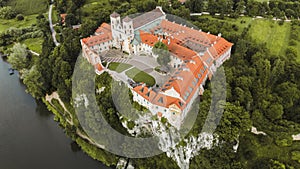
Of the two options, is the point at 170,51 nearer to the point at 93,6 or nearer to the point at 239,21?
the point at 239,21

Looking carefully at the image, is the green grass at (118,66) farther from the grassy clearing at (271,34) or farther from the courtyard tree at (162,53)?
the grassy clearing at (271,34)

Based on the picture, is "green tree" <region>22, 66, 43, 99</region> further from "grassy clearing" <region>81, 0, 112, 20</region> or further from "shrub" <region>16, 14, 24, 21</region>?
"shrub" <region>16, 14, 24, 21</region>

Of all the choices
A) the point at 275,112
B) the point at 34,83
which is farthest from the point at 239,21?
the point at 34,83

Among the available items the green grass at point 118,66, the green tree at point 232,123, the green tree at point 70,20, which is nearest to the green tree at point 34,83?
the green grass at point 118,66

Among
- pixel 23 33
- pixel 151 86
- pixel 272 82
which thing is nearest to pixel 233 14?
pixel 272 82

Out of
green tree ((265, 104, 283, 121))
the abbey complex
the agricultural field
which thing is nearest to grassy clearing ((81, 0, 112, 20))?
the agricultural field

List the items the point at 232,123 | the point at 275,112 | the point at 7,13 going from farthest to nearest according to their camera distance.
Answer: the point at 7,13
the point at 275,112
the point at 232,123

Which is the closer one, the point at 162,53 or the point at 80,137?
the point at 162,53
